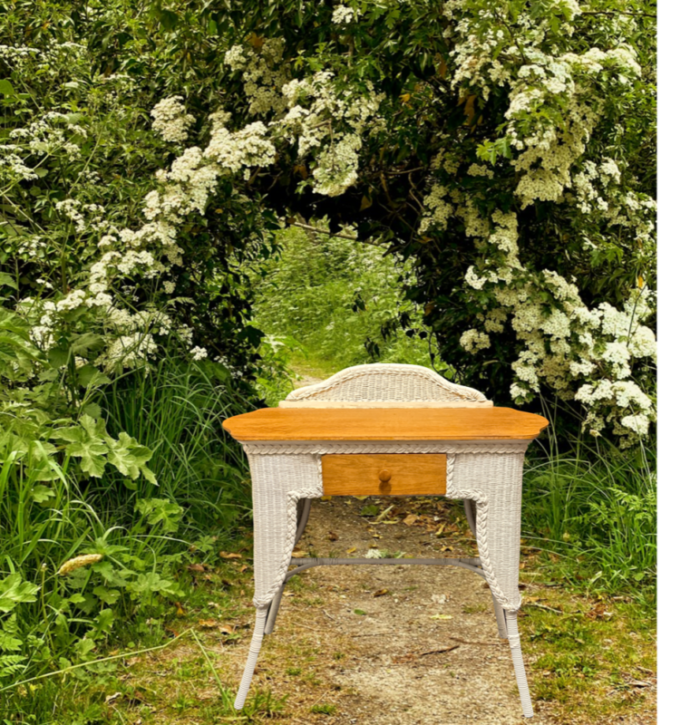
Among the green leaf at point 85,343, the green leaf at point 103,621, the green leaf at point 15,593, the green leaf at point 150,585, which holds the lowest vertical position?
the green leaf at point 103,621

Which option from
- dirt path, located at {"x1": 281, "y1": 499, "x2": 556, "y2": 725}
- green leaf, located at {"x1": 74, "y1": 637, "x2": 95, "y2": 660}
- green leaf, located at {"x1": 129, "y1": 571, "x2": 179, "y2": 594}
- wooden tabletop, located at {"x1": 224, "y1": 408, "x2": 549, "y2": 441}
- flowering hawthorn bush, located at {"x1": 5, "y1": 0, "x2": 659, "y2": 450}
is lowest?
dirt path, located at {"x1": 281, "y1": 499, "x2": 556, "y2": 725}

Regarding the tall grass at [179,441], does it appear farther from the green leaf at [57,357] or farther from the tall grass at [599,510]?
the tall grass at [599,510]

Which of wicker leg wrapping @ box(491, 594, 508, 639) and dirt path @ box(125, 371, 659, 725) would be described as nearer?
dirt path @ box(125, 371, 659, 725)

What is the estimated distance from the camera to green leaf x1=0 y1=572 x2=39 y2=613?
7.83 ft

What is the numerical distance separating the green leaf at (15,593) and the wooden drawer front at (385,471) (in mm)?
927

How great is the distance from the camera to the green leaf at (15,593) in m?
2.39

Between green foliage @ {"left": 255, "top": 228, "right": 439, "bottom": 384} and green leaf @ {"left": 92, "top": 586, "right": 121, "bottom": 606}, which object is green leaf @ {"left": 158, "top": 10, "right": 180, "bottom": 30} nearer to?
green leaf @ {"left": 92, "top": 586, "right": 121, "bottom": 606}

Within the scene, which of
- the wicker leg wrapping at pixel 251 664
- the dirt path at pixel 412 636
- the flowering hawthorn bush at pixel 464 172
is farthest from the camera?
the flowering hawthorn bush at pixel 464 172

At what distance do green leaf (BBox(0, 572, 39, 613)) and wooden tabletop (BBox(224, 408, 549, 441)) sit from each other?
0.75 m

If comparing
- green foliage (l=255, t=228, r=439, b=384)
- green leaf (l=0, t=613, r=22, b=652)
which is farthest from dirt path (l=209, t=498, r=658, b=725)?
green foliage (l=255, t=228, r=439, b=384)

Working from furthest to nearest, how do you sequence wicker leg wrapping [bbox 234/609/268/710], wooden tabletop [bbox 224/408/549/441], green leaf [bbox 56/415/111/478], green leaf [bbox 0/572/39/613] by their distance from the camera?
1. green leaf [bbox 56/415/111/478]
2. wicker leg wrapping [bbox 234/609/268/710]
3. wooden tabletop [bbox 224/408/549/441]
4. green leaf [bbox 0/572/39/613]

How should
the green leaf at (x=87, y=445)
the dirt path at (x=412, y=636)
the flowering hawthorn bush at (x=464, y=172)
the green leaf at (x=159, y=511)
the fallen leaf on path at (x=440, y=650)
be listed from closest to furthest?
the dirt path at (x=412, y=636)
the green leaf at (x=87, y=445)
the fallen leaf on path at (x=440, y=650)
the green leaf at (x=159, y=511)
the flowering hawthorn bush at (x=464, y=172)

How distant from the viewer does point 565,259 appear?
171 inches

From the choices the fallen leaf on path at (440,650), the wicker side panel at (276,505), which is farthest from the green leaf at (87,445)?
the fallen leaf on path at (440,650)
